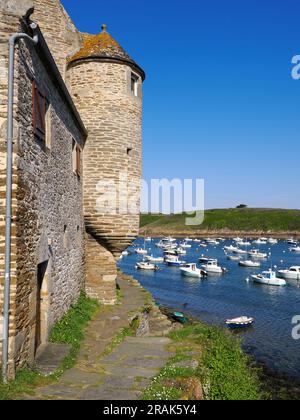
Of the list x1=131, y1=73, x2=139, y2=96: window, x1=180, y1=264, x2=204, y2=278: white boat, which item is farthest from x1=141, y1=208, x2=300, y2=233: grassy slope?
x1=131, y1=73, x2=139, y2=96: window

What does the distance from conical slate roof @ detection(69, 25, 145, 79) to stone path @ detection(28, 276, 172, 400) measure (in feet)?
30.1

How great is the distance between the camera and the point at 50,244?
10.6 meters

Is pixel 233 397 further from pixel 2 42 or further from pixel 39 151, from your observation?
pixel 2 42

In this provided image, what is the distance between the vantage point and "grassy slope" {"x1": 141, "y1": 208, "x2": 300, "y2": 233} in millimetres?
128750

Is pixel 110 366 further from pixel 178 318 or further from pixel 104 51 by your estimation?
pixel 178 318

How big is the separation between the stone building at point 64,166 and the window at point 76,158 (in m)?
0.04

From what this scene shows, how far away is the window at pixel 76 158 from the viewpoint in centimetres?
1415

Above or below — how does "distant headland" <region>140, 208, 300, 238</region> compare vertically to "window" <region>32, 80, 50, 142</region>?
below

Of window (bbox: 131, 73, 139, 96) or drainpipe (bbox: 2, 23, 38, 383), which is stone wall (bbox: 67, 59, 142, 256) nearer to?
window (bbox: 131, 73, 139, 96)

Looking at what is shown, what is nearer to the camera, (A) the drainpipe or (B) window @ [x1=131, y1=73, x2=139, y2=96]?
(A) the drainpipe

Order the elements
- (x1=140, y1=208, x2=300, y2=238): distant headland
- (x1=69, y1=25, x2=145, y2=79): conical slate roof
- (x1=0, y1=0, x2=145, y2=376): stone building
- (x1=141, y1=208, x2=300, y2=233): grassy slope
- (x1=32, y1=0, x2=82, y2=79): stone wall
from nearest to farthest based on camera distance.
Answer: (x1=0, y1=0, x2=145, y2=376): stone building, (x1=69, y1=25, x2=145, y2=79): conical slate roof, (x1=32, y1=0, x2=82, y2=79): stone wall, (x1=140, y1=208, x2=300, y2=238): distant headland, (x1=141, y1=208, x2=300, y2=233): grassy slope

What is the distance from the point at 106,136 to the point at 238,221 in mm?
123032

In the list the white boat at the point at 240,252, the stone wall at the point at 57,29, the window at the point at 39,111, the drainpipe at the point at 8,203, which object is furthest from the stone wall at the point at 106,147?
the white boat at the point at 240,252
